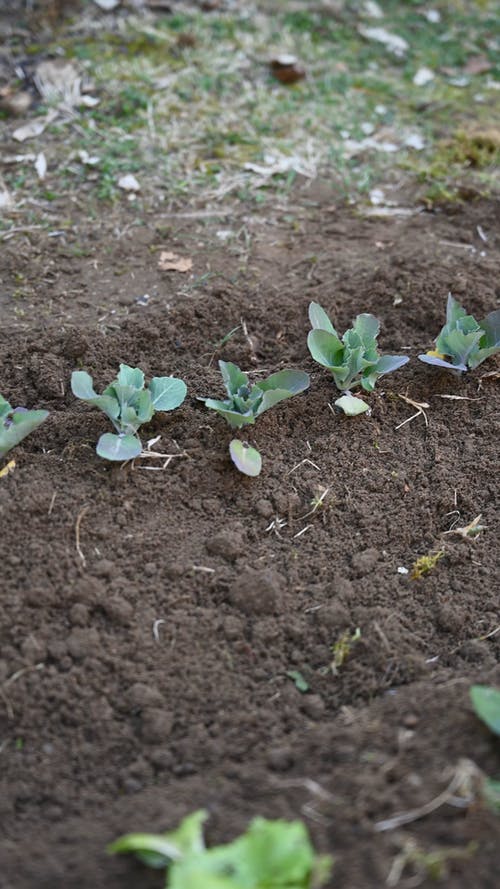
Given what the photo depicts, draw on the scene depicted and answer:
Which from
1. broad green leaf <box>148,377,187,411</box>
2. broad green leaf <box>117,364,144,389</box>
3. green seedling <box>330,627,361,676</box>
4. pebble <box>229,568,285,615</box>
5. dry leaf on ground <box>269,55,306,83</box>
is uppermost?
dry leaf on ground <box>269,55,306,83</box>

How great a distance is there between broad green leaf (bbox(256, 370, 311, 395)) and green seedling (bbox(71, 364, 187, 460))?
29 centimetres

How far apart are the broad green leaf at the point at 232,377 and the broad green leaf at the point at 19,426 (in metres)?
0.59

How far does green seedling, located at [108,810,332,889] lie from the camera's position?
1.55 metres

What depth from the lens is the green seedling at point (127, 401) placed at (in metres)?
2.55

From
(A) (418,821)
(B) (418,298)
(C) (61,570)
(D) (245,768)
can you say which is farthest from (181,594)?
(B) (418,298)

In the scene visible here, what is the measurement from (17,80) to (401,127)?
2.13 metres

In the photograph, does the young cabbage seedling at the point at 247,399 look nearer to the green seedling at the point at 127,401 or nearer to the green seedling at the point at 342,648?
the green seedling at the point at 127,401

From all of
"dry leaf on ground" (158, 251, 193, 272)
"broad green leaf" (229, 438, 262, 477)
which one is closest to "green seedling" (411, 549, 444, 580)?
"broad green leaf" (229, 438, 262, 477)

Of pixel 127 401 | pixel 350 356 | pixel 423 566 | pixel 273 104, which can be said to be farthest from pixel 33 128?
pixel 423 566

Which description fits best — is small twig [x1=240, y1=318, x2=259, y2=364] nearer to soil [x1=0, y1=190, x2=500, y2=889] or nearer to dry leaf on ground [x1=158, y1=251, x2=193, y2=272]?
soil [x1=0, y1=190, x2=500, y2=889]

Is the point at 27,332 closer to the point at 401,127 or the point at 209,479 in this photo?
the point at 209,479

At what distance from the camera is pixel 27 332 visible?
3105 mm

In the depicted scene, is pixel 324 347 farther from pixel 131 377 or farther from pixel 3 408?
pixel 3 408

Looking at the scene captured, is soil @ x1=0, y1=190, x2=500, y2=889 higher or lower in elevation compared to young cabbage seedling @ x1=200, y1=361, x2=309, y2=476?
lower
